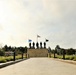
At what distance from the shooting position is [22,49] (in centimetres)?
14750

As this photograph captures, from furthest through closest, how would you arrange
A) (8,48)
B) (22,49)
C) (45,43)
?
1. (8,48)
2. (22,49)
3. (45,43)

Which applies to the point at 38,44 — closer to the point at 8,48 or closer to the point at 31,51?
the point at 31,51

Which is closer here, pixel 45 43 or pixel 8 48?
pixel 45 43

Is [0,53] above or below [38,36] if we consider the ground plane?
below

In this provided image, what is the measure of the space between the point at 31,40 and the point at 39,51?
5.68 metres

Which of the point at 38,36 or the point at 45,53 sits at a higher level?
the point at 38,36

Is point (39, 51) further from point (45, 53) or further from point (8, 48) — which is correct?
point (8, 48)

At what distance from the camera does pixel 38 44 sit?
83.6 meters

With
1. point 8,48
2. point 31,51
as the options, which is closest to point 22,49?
point 8,48

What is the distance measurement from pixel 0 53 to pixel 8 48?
3426 inches

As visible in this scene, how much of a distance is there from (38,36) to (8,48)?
8943 cm

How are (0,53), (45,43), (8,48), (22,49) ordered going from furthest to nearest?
(8,48) < (22,49) < (45,43) < (0,53)

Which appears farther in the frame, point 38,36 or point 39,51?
point 39,51

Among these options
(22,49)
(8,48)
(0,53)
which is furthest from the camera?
(8,48)
